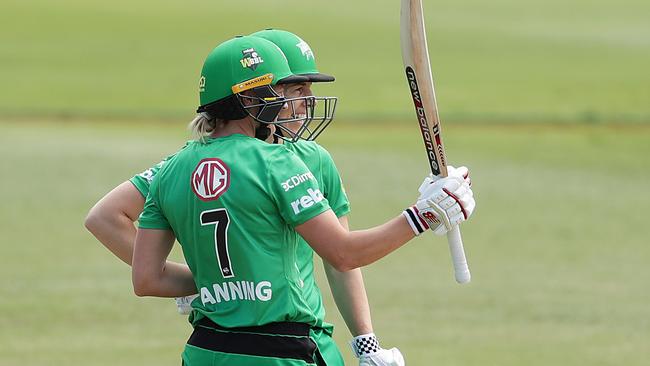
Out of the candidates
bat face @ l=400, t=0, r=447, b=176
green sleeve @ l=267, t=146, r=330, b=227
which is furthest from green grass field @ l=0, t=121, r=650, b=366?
green sleeve @ l=267, t=146, r=330, b=227

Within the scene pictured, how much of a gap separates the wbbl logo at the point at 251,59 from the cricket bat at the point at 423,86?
1.75 feet

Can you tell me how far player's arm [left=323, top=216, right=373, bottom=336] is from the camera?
5.18 m

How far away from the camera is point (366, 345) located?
5215mm

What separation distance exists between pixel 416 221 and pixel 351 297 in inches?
29.4

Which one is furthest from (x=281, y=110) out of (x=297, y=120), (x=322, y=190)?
(x=322, y=190)

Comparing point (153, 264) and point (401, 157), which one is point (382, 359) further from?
point (401, 157)

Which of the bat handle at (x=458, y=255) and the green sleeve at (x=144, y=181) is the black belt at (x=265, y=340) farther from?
the green sleeve at (x=144, y=181)

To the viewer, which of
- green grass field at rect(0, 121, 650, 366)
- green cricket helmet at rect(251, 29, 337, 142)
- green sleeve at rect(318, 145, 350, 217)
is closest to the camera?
green cricket helmet at rect(251, 29, 337, 142)

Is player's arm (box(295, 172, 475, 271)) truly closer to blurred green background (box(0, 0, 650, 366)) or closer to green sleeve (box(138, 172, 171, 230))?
green sleeve (box(138, 172, 171, 230))

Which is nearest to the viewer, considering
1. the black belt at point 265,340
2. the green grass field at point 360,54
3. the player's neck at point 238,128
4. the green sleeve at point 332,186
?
the black belt at point 265,340

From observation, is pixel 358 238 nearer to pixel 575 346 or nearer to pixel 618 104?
pixel 575 346

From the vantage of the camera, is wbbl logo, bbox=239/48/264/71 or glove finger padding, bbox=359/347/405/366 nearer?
wbbl logo, bbox=239/48/264/71

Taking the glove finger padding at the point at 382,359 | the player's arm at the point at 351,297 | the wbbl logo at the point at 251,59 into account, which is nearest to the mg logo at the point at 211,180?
the wbbl logo at the point at 251,59

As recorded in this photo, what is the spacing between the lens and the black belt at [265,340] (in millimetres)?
4637
